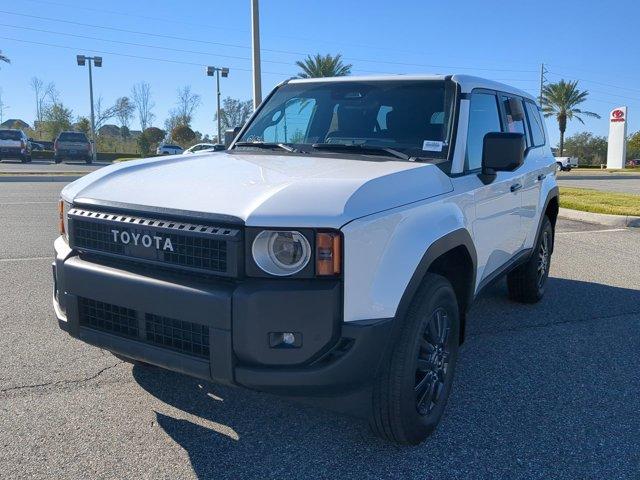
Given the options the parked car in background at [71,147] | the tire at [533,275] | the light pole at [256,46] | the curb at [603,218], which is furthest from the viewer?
the parked car in background at [71,147]

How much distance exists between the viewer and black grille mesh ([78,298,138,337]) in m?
2.70

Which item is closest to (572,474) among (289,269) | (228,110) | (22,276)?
(289,269)

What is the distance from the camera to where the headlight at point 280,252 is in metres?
2.39

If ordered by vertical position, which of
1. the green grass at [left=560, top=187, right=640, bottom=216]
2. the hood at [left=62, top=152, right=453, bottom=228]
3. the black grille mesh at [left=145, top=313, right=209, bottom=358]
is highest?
the hood at [left=62, top=152, right=453, bottom=228]

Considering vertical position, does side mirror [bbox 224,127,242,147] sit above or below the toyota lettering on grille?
above

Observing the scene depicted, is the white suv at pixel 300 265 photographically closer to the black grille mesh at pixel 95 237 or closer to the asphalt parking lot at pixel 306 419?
the black grille mesh at pixel 95 237

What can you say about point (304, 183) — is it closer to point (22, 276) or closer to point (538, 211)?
point (538, 211)

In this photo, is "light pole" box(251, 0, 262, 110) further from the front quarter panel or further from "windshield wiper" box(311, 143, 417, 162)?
the front quarter panel

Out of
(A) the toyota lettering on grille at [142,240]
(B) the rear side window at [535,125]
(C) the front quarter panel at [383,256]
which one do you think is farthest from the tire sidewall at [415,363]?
(B) the rear side window at [535,125]

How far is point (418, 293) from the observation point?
2824 mm

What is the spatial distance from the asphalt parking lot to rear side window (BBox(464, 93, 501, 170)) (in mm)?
1373

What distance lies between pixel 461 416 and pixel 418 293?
2.97 feet

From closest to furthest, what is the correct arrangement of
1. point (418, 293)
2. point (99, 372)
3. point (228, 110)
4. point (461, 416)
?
point (418, 293)
point (461, 416)
point (99, 372)
point (228, 110)

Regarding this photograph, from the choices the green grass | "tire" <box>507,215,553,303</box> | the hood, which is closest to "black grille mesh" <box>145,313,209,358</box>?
the hood
